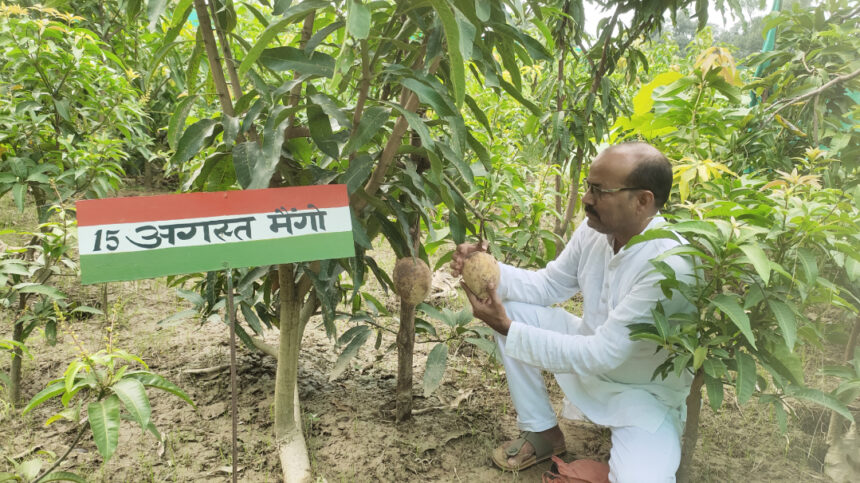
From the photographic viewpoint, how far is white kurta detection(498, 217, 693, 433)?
4.81 feet

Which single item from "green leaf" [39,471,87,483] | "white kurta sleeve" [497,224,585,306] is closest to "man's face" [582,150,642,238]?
"white kurta sleeve" [497,224,585,306]

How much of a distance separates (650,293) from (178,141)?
4.14ft

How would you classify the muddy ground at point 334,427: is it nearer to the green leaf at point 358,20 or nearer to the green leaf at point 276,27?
the green leaf at point 276,27

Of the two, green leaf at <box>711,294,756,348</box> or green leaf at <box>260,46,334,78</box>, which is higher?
green leaf at <box>260,46,334,78</box>

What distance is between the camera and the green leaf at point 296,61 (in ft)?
3.83

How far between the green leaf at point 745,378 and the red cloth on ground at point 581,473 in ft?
1.65

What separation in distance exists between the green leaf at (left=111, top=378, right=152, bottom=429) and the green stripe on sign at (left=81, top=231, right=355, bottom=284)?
0.76 ft

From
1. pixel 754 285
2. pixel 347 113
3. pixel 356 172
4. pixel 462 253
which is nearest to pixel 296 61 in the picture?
pixel 347 113

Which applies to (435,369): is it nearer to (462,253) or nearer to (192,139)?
(462,253)

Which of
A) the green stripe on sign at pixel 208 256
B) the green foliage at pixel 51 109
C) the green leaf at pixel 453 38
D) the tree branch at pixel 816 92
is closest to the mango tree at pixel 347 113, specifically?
the green leaf at pixel 453 38

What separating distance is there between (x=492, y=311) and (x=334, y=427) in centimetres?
72

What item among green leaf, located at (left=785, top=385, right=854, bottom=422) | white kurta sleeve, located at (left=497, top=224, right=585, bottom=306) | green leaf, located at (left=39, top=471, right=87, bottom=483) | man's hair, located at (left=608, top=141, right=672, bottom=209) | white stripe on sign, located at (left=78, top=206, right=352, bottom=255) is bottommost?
green leaf, located at (left=785, top=385, right=854, bottom=422)

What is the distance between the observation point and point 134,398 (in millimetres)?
1073

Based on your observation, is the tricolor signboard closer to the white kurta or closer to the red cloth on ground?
the white kurta
